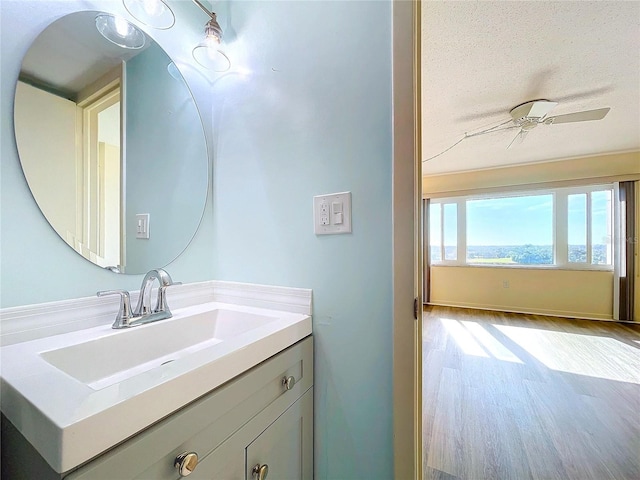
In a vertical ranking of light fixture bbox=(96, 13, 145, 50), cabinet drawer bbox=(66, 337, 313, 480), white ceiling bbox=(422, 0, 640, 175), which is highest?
white ceiling bbox=(422, 0, 640, 175)

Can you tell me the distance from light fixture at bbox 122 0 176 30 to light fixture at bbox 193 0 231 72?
12cm

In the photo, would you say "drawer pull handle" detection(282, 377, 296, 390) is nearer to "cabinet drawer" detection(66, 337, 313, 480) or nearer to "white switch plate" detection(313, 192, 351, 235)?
"cabinet drawer" detection(66, 337, 313, 480)

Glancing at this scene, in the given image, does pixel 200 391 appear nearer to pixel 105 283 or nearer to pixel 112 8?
pixel 105 283

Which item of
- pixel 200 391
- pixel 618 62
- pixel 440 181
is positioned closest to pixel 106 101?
pixel 200 391

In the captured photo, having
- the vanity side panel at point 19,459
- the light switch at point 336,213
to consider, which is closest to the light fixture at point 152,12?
the light switch at point 336,213

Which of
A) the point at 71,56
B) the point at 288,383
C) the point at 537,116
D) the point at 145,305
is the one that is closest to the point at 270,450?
the point at 288,383

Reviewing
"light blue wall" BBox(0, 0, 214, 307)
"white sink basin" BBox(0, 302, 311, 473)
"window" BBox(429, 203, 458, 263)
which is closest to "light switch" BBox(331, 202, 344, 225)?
"white sink basin" BBox(0, 302, 311, 473)

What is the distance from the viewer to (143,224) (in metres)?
0.98

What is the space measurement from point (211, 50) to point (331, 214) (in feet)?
2.82

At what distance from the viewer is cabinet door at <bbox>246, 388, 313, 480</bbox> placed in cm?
67

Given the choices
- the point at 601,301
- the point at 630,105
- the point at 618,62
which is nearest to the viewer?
the point at 618,62

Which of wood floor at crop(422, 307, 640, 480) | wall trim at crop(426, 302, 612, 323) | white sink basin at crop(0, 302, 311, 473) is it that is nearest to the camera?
white sink basin at crop(0, 302, 311, 473)

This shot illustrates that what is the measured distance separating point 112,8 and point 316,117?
2.56 ft

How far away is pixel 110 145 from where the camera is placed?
884 mm
